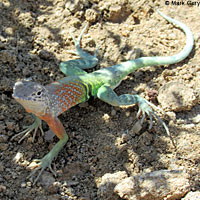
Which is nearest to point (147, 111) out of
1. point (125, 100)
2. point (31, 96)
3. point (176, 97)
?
point (125, 100)

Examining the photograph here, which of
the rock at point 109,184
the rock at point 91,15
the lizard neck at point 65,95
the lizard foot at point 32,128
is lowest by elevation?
the rock at point 109,184

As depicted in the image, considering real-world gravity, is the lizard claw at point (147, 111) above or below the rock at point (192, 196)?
above

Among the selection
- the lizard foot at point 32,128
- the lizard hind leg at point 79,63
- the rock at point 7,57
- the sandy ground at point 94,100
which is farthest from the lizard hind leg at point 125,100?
the rock at point 7,57

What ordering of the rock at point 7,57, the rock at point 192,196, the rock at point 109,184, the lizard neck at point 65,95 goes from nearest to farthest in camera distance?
the rock at point 192,196, the rock at point 109,184, the lizard neck at point 65,95, the rock at point 7,57

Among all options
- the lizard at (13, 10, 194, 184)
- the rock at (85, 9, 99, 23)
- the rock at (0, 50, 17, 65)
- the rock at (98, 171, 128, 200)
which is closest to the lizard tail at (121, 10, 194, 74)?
the lizard at (13, 10, 194, 184)

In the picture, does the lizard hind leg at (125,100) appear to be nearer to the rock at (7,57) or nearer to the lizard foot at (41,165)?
the lizard foot at (41,165)

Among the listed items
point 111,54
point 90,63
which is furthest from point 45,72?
point 111,54

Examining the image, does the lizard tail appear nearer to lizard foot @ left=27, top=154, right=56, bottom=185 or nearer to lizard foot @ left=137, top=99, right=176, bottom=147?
lizard foot @ left=137, top=99, right=176, bottom=147
